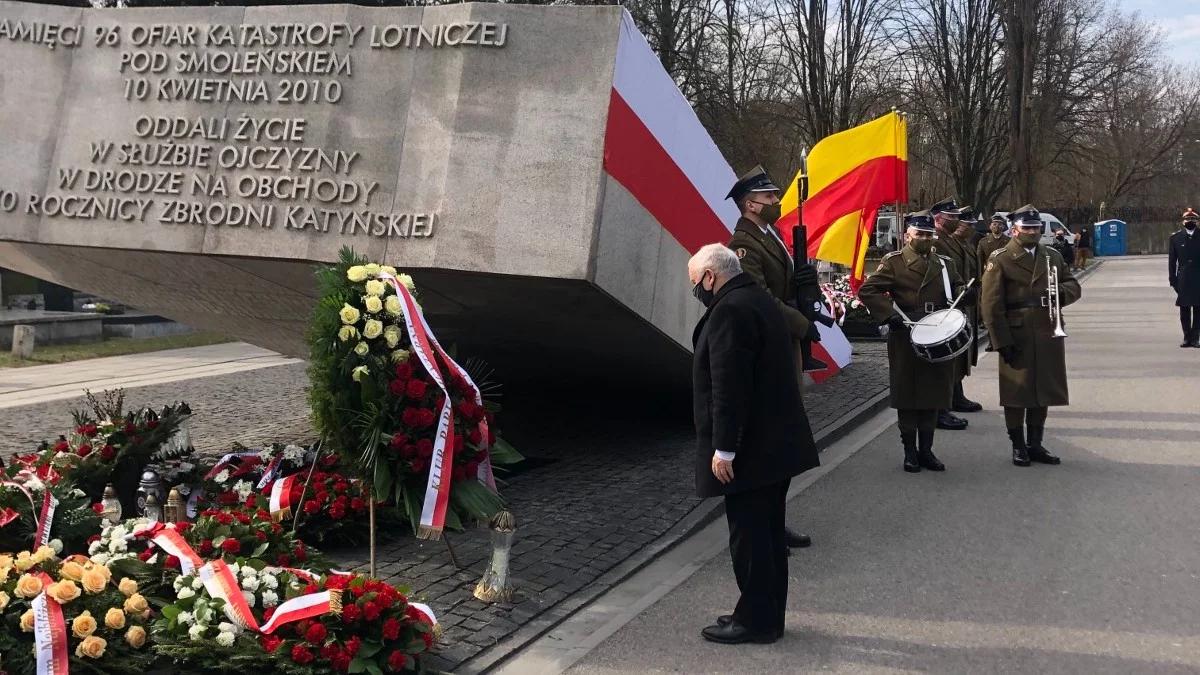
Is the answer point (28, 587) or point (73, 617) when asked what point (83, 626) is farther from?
point (28, 587)

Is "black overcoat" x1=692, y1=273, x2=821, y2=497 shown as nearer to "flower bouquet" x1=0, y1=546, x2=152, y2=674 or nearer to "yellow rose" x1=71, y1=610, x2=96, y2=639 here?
"flower bouquet" x1=0, y1=546, x2=152, y2=674

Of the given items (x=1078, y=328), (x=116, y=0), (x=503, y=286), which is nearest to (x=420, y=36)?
(x=503, y=286)

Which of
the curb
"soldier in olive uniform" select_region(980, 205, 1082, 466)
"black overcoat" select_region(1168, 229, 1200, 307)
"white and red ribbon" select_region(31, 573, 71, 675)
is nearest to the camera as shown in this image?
"white and red ribbon" select_region(31, 573, 71, 675)

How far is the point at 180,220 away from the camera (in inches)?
273

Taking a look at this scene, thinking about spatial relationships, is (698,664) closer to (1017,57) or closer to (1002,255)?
(1002,255)

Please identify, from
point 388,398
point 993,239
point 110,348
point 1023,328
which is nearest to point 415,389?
point 388,398

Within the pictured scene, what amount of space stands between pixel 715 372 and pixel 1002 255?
4.62 meters

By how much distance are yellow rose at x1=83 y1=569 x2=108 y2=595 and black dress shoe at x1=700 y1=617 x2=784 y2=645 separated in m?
2.48

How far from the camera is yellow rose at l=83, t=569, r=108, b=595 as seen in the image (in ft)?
13.8

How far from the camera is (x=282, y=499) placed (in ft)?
19.4

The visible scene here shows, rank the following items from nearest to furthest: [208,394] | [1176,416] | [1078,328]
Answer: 1. [1176,416]
2. [208,394]
3. [1078,328]

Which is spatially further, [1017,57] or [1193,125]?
[1193,125]

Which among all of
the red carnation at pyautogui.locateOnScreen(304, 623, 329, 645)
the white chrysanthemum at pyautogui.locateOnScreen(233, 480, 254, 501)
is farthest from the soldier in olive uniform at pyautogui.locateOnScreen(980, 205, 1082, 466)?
the red carnation at pyautogui.locateOnScreen(304, 623, 329, 645)

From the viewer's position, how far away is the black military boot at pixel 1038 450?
8.20m
